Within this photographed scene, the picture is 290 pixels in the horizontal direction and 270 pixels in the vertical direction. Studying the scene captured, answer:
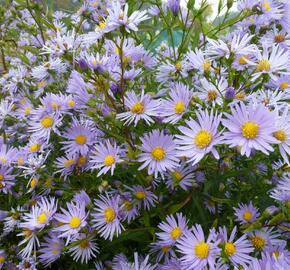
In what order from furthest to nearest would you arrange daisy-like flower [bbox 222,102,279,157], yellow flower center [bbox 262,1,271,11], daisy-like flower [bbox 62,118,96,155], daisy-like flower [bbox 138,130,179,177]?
yellow flower center [bbox 262,1,271,11] < daisy-like flower [bbox 62,118,96,155] < daisy-like flower [bbox 138,130,179,177] < daisy-like flower [bbox 222,102,279,157]

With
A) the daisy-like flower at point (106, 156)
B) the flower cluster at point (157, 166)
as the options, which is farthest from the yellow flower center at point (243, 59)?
the daisy-like flower at point (106, 156)

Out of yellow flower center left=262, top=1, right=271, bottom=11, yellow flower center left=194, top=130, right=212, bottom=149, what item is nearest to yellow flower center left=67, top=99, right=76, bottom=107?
yellow flower center left=194, top=130, right=212, bottom=149

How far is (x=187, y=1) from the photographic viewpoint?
1172 millimetres

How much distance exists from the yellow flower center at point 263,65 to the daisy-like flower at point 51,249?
645 mm

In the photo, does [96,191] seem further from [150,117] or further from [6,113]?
[6,113]

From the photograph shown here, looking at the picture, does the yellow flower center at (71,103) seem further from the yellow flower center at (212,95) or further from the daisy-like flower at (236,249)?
the daisy-like flower at (236,249)

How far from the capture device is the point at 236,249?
84 cm

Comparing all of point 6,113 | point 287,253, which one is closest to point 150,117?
point 287,253

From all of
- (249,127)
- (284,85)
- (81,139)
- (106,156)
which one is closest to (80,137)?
(81,139)

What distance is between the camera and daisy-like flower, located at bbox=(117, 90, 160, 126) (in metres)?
0.94

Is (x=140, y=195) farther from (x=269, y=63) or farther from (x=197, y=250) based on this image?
(x=269, y=63)

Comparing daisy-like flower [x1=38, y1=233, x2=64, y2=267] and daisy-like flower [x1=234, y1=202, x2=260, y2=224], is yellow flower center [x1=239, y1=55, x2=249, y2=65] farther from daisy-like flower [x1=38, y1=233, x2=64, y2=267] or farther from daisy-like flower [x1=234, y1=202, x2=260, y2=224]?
daisy-like flower [x1=38, y1=233, x2=64, y2=267]

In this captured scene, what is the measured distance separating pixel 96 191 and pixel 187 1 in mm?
594

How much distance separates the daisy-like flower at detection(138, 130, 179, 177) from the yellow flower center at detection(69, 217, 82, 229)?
21 centimetres
